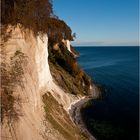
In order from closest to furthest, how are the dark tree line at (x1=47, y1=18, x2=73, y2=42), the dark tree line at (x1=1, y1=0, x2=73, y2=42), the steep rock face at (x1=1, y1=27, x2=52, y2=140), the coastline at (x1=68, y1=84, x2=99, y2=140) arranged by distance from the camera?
the steep rock face at (x1=1, y1=27, x2=52, y2=140), the dark tree line at (x1=1, y1=0, x2=73, y2=42), the coastline at (x1=68, y1=84, x2=99, y2=140), the dark tree line at (x1=47, y1=18, x2=73, y2=42)

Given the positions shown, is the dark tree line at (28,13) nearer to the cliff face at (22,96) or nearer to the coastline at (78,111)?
the cliff face at (22,96)

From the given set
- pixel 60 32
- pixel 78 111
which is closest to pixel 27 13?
pixel 78 111

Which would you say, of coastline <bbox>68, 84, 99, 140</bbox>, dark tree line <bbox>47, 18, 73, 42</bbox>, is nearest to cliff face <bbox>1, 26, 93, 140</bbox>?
coastline <bbox>68, 84, 99, 140</bbox>

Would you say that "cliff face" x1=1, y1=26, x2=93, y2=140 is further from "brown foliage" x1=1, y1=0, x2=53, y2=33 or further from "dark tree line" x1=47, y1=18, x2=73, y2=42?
"dark tree line" x1=47, y1=18, x2=73, y2=42

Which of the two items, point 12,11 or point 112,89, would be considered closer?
point 12,11

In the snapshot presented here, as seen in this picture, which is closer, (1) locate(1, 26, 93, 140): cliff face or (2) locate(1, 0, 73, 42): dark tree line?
(1) locate(1, 26, 93, 140): cliff face

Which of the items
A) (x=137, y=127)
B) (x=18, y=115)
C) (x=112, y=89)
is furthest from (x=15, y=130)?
(x=112, y=89)

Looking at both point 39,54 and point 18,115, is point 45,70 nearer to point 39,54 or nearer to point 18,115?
point 39,54

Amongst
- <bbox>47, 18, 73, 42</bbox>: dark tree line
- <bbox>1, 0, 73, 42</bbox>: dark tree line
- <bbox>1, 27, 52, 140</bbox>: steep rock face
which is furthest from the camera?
<bbox>47, 18, 73, 42</bbox>: dark tree line

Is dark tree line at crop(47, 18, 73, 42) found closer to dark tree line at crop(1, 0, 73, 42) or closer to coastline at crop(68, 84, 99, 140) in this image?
coastline at crop(68, 84, 99, 140)

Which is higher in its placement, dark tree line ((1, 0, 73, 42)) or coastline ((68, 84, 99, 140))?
dark tree line ((1, 0, 73, 42))

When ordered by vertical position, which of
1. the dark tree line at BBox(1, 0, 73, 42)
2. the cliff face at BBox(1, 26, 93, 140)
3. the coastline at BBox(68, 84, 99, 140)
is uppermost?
the dark tree line at BBox(1, 0, 73, 42)
